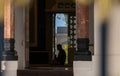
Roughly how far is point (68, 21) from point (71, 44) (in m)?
1.09

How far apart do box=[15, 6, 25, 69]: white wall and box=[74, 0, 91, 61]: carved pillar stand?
2160 millimetres

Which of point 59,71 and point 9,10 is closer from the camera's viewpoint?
point 9,10

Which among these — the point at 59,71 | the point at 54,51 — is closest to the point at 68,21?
the point at 54,51

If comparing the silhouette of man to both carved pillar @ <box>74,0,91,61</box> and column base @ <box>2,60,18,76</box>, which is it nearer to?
column base @ <box>2,60,18,76</box>

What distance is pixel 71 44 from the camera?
15.1 m

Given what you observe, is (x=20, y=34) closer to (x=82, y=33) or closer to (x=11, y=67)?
(x=11, y=67)

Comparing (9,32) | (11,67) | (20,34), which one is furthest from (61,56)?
(9,32)

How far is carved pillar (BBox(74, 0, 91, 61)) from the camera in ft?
29.6

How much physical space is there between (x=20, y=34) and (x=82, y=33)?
2295 mm

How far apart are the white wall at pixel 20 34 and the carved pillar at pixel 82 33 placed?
7.09 ft

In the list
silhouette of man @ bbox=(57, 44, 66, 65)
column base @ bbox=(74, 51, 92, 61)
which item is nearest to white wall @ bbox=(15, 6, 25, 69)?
column base @ bbox=(74, 51, 92, 61)

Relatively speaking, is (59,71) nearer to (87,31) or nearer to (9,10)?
(87,31)

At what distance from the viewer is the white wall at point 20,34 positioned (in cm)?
1053

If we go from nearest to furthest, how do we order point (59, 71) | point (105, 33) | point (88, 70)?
point (105, 33), point (88, 70), point (59, 71)
